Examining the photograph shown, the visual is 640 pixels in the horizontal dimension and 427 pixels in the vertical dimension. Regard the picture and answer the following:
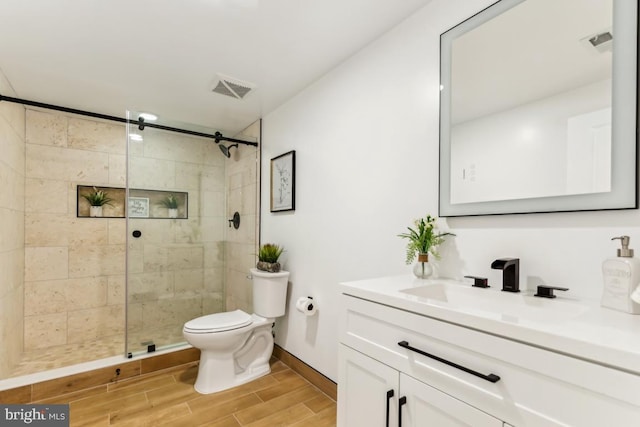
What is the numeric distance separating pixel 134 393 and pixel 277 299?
3.89ft

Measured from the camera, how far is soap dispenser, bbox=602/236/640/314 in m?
0.89

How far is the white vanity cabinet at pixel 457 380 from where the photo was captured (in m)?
0.65

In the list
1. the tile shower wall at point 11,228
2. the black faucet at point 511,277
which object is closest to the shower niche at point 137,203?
the tile shower wall at point 11,228

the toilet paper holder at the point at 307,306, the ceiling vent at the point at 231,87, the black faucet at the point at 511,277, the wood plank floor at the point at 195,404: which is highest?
the ceiling vent at the point at 231,87

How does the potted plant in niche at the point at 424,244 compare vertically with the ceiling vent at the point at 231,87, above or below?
below

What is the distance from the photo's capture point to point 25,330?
2.88m

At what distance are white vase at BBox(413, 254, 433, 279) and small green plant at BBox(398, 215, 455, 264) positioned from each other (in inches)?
1.1

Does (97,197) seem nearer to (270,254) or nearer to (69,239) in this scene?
(69,239)

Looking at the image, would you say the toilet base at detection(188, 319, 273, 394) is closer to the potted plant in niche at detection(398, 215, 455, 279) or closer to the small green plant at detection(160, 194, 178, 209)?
the small green plant at detection(160, 194, 178, 209)

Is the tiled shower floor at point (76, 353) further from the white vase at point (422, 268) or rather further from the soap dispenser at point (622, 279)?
the soap dispenser at point (622, 279)

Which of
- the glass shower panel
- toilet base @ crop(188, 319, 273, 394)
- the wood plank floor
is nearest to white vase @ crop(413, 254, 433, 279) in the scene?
the wood plank floor

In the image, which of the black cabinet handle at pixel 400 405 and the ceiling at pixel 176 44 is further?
the ceiling at pixel 176 44

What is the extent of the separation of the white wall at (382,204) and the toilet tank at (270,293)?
96mm

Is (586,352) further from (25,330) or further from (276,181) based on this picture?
(25,330)
